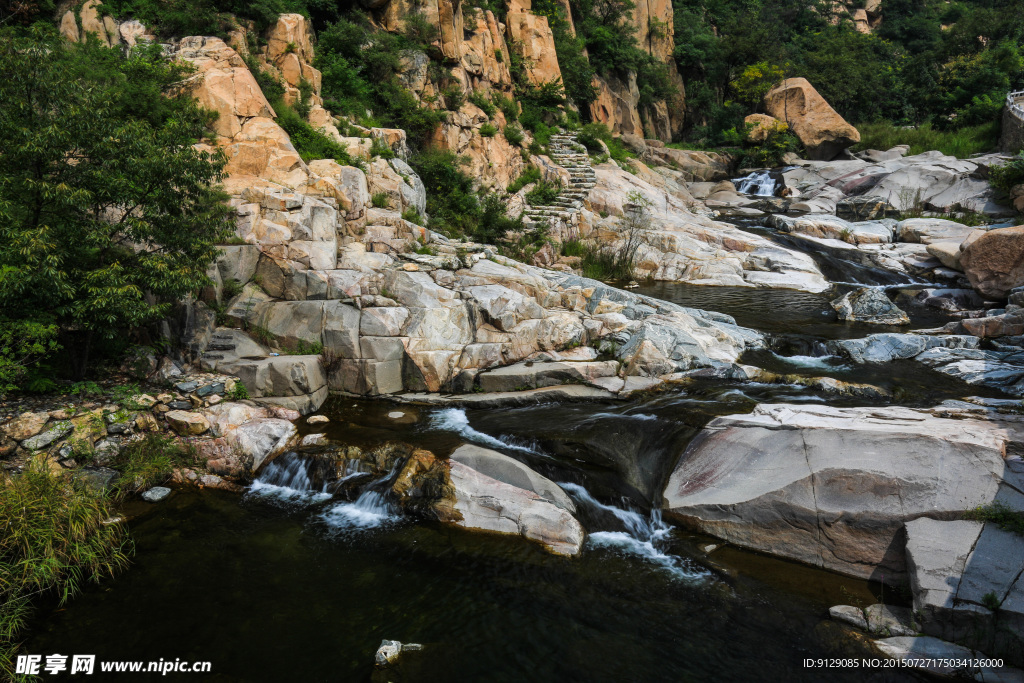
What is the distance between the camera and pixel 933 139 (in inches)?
1330

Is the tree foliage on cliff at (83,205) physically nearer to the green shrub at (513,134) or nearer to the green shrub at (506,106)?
the green shrub at (513,134)

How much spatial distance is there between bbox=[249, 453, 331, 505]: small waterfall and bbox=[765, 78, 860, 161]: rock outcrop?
125 feet

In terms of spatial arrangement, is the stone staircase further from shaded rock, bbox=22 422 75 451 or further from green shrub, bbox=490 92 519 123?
shaded rock, bbox=22 422 75 451

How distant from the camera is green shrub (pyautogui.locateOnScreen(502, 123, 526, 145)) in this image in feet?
79.5

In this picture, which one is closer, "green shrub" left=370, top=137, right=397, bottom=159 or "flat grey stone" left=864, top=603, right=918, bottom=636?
"flat grey stone" left=864, top=603, right=918, bottom=636

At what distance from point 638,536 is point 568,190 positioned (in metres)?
19.4

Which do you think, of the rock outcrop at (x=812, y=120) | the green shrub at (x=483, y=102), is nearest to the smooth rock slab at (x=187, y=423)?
the green shrub at (x=483, y=102)

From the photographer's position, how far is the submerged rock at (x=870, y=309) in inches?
611

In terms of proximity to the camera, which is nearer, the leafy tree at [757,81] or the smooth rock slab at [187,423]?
the smooth rock slab at [187,423]

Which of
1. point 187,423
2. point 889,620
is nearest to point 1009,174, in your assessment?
point 889,620

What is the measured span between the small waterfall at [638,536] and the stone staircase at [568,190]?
14291 millimetres

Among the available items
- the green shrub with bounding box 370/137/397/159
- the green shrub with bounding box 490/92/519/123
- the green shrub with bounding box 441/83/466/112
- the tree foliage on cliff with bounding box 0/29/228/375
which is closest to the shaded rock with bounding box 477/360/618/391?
the tree foliage on cliff with bounding box 0/29/228/375

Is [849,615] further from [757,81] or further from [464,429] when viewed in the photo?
[757,81]

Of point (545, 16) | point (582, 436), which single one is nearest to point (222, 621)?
point (582, 436)
